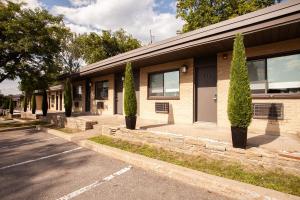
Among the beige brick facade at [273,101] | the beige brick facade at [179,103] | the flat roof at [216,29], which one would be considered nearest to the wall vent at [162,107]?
the beige brick facade at [179,103]

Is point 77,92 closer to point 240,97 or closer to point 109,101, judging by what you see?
point 109,101

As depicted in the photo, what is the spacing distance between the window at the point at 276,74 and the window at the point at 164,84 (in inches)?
137

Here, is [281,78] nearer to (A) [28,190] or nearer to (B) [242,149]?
(B) [242,149]

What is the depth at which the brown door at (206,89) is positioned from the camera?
8539mm

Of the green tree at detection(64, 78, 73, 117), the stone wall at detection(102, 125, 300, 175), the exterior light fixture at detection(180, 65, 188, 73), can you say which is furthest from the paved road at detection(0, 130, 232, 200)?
the green tree at detection(64, 78, 73, 117)

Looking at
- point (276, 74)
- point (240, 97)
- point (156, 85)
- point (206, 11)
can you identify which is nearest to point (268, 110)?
point (276, 74)

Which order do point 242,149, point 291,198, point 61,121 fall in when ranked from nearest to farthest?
1. point 291,198
2. point 242,149
3. point 61,121

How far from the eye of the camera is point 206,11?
22.8 meters

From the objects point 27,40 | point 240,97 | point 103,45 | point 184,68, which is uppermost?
point 103,45

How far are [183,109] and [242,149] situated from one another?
190 inches

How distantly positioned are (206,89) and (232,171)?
4876 mm

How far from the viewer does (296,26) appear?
5371 mm

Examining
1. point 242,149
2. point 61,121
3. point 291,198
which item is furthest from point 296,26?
point 61,121

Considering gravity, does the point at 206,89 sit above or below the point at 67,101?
above
